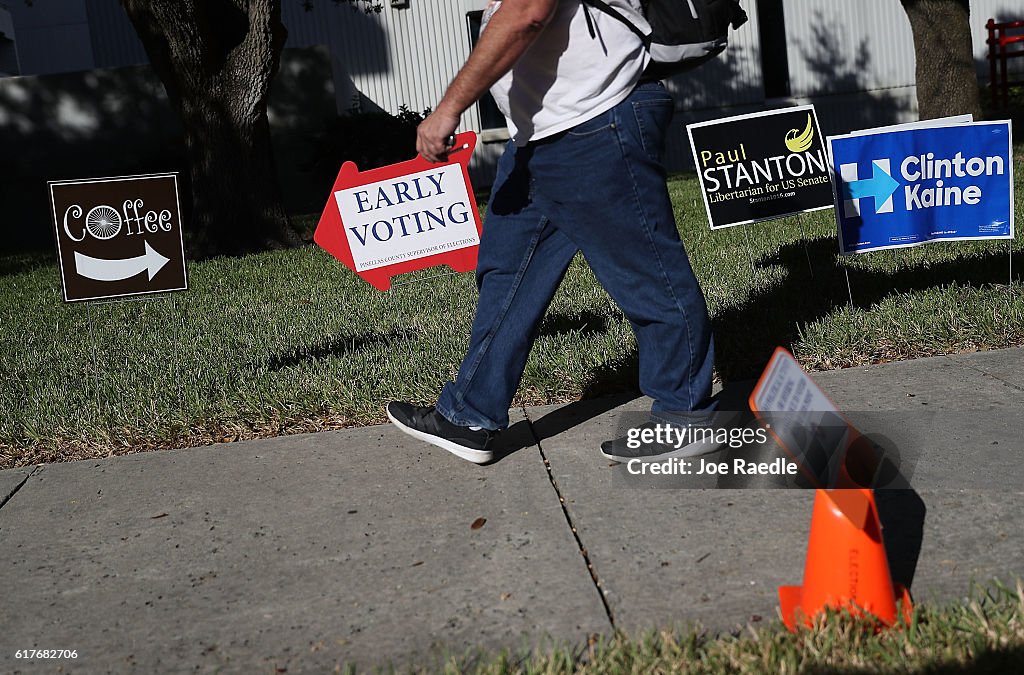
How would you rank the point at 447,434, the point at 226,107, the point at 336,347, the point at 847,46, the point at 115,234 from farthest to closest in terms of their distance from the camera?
the point at 847,46 → the point at 226,107 → the point at 336,347 → the point at 115,234 → the point at 447,434

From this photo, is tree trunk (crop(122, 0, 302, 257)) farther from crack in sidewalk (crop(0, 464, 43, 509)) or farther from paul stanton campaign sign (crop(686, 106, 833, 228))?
crack in sidewalk (crop(0, 464, 43, 509))

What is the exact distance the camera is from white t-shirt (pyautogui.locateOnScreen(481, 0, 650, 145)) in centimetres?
344

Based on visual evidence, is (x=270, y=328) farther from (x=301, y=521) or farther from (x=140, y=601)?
(x=140, y=601)

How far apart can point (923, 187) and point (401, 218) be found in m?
2.75

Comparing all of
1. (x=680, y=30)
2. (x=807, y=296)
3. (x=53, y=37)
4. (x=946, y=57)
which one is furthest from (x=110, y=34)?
(x=680, y=30)

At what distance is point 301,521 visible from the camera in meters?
3.50

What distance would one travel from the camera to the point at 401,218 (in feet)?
19.9

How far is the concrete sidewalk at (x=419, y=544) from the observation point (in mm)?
2707

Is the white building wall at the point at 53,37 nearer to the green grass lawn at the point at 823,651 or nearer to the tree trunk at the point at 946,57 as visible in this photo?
the tree trunk at the point at 946,57

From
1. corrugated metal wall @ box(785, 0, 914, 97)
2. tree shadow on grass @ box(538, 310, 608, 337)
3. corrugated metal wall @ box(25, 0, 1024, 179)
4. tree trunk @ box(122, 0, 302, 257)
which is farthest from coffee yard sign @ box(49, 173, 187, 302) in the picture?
corrugated metal wall @ box(785, 0, 914, 97)

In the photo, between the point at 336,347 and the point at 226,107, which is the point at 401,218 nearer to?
the point at 336,347

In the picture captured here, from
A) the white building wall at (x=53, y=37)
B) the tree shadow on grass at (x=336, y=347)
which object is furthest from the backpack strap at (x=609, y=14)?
the white building wall at (x=53, y=37)

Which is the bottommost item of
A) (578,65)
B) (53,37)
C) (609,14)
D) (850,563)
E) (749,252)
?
(749,252)

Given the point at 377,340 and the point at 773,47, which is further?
the point at 773,47
